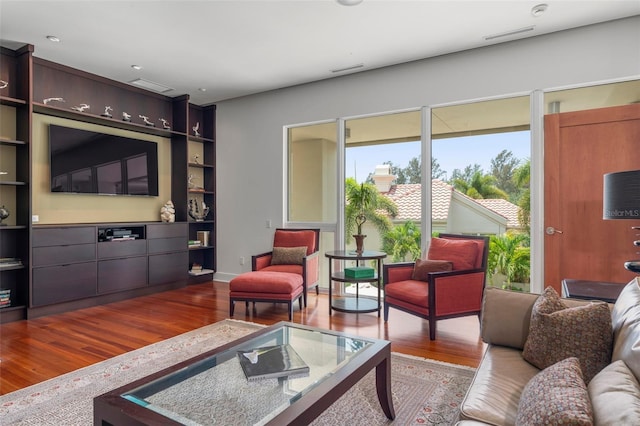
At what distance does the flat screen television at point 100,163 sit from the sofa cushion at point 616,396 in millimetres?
5139

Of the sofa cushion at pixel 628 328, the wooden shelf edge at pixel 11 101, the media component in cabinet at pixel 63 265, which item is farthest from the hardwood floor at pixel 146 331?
the wooden shelf edge at pixel 11 101

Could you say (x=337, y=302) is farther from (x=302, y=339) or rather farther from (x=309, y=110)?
(x=309, y=110)

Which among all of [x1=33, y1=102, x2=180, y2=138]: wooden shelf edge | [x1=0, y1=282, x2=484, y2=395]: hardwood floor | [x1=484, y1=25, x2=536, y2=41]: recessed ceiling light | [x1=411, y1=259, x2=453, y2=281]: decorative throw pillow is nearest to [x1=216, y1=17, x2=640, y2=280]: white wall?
[x1=484, y1=25, x2=536, y2=41]: recessed ceiling light

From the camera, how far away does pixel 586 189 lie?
3535 mm

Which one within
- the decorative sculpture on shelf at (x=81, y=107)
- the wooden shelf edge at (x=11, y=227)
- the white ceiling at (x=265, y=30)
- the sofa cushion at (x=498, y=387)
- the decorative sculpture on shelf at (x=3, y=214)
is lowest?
the sofa cushion at (x=498, y=387)

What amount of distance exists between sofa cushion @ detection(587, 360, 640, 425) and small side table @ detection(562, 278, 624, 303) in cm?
119

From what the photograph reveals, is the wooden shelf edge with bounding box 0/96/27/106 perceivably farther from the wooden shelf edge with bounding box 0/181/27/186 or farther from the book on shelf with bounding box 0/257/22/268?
the book on shelf with bounding box 0/257/22/268

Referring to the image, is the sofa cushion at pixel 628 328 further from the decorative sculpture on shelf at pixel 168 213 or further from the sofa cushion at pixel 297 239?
the decorative sculpture on shelf at pixel 168 213

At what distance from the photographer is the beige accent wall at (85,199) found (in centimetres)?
433

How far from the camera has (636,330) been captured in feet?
4.36

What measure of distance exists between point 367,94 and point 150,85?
2.99 metres

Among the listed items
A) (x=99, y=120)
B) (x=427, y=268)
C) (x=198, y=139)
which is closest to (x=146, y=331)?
(x=427, y=268)

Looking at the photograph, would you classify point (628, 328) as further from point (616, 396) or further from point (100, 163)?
point (100, 163)

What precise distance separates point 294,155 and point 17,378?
12.9ft
